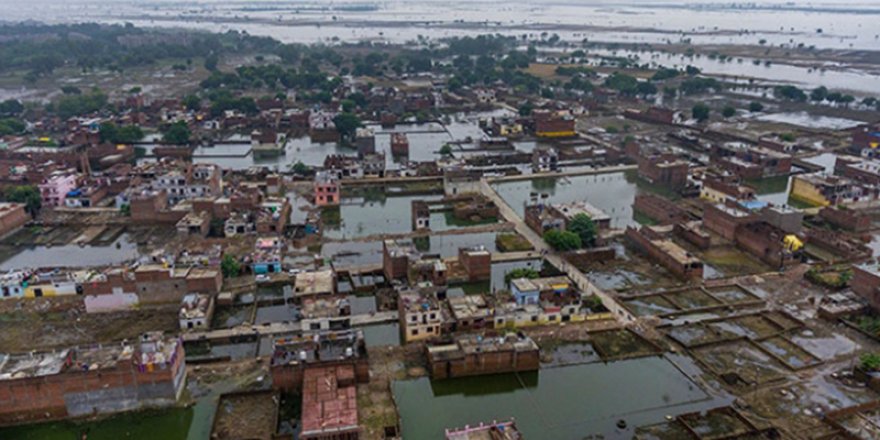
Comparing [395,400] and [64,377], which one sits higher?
[64,377]

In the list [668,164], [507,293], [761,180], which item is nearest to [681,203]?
[668,164]

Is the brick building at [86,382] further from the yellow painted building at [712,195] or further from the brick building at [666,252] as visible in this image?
the yellow painted building at [712,195]

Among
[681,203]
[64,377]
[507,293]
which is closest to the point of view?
[64,377]

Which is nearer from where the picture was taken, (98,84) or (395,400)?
(395,400)

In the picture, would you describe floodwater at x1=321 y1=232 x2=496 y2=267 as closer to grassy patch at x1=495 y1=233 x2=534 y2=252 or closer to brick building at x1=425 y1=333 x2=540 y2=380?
grassy patch at x1=495 y1=233 x2=534 y2=252

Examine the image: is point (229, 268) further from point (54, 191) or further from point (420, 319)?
point (54, 191)

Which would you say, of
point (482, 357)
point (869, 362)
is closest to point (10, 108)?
point (482, 357)

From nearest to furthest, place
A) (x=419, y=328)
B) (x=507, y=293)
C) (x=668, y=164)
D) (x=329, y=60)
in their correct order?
(x=419, y=328) < (x=507, y=293) < (x=668, y=164) < (x=329, y=60)

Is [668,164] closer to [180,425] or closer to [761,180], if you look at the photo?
[761,180]
